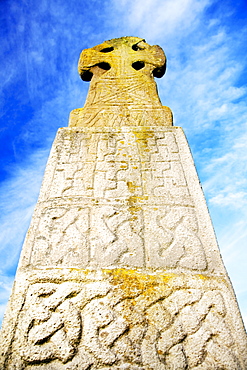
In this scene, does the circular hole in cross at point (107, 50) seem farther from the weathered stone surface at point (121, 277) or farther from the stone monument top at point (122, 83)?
the weathered stone surface at point (121, 277)

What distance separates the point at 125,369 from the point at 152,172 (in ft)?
4.09

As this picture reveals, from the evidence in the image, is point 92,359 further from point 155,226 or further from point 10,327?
point 155,226

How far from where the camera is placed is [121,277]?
1.33 metres

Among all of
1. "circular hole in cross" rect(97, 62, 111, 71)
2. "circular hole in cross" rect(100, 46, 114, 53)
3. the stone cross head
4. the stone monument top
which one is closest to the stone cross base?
the stone monument top

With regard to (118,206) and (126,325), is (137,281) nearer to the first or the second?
(126,325)

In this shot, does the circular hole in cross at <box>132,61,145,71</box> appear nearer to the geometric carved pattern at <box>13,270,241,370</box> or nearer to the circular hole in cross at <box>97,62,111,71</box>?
the circular hole in cross at <box>97,62,111,71</box>

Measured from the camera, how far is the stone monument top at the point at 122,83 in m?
2.50

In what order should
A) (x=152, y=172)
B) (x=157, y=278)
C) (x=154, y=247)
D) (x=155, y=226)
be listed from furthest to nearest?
(x=152, y=172), (x=155, y=226), (x=154, y=247), (x=157, y=278)

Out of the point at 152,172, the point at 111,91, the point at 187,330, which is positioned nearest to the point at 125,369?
the point at 187,330

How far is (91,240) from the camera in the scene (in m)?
1.50

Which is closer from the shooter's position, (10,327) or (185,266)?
(10,327)

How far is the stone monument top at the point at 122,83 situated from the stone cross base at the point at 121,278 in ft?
2.26

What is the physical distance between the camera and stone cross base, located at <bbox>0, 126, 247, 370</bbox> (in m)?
1.12

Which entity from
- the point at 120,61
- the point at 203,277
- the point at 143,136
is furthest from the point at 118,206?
the point at 120,61
